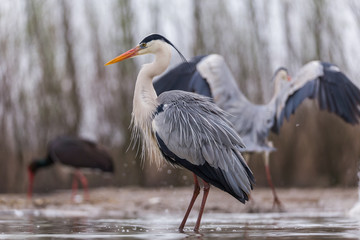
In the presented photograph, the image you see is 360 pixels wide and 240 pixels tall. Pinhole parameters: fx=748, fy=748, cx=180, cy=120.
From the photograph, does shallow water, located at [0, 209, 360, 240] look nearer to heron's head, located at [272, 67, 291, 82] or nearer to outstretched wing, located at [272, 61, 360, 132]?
outstretched wing, located at [272, 61, 360, 132]

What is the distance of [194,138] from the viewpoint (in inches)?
241

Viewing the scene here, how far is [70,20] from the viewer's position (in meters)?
14.4

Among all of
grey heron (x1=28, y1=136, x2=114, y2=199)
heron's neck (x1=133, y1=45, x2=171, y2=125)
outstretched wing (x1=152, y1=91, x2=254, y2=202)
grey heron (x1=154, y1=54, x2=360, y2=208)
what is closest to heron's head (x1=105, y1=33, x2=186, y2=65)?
heron's neck (x1=133, y1=45, x2=171, y2=125)

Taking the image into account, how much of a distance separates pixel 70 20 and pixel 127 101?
195 cm

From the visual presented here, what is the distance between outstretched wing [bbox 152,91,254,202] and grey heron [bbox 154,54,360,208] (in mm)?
2076

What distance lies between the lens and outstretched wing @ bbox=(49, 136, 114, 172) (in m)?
13.5

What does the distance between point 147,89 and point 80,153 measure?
24.3 ft

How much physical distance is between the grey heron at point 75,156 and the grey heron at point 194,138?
7.00m

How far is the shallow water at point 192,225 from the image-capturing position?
5.60 meters

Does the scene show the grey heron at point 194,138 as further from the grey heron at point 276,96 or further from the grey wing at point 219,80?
the grey wing at point 219,80

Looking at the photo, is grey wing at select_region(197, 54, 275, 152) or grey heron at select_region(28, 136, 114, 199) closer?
grey wing at select_region(197, 54, 275, 152)

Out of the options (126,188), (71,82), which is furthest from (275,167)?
(71,82)

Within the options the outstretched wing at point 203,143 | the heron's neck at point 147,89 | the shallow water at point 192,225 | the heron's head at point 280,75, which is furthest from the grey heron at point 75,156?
the outstretched wing at point 203,143

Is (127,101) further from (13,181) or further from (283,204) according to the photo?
(283,204)
